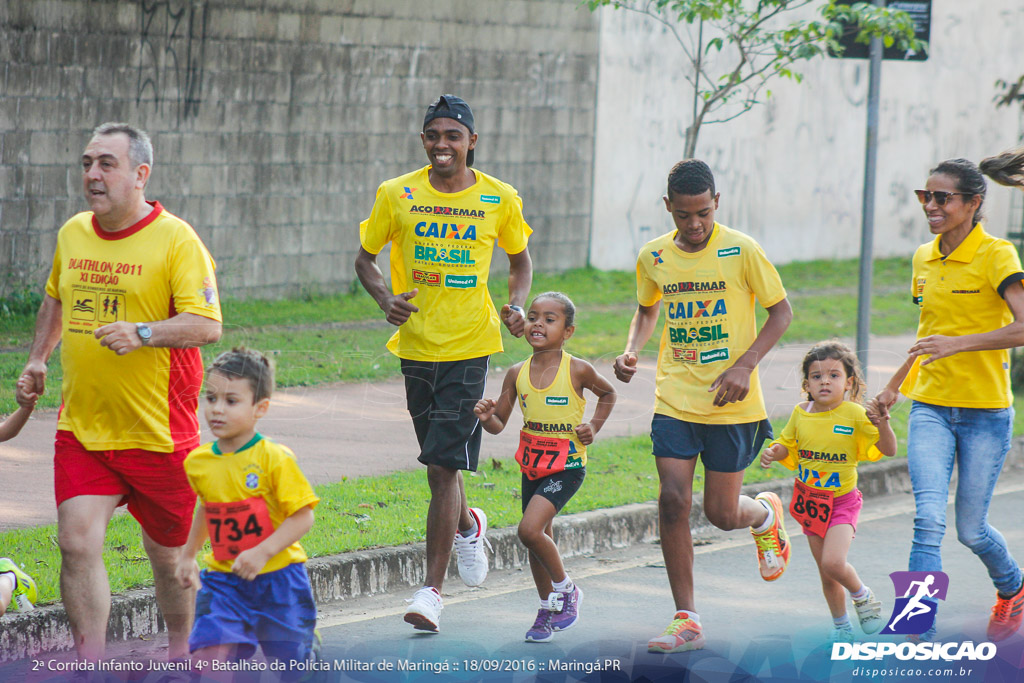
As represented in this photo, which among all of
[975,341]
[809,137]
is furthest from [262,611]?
[809,137]

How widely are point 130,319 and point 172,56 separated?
27.2 feet

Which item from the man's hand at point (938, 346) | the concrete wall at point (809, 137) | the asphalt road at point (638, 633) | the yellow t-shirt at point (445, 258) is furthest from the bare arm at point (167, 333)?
the concrete wall at point (809, 137)

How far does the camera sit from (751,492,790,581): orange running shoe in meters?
5.83

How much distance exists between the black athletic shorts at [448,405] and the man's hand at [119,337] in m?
1.72

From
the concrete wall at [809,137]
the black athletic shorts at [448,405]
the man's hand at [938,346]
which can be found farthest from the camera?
the concrete wall at [809,137]

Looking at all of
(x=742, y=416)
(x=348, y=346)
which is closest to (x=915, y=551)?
(x=742, y=416)

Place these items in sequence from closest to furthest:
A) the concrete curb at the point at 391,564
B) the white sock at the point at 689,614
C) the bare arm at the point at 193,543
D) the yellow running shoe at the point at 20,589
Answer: the bare arm at the point at 193,543, the yellow running shoe at the point at 20,589, the concrete curb at the point at 391,564, the white sock at the point at 689,614

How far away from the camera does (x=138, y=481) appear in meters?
4.52

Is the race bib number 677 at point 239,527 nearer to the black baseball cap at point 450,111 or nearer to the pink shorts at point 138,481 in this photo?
the pink shorts at point 138,481

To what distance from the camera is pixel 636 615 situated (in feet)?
19.5

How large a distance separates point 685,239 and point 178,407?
221 cm

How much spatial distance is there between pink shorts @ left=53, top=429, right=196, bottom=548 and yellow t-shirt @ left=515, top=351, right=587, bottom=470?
1576mm

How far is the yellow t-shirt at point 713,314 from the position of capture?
5371mm

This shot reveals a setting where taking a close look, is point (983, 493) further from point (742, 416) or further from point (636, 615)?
point (636, 615)
